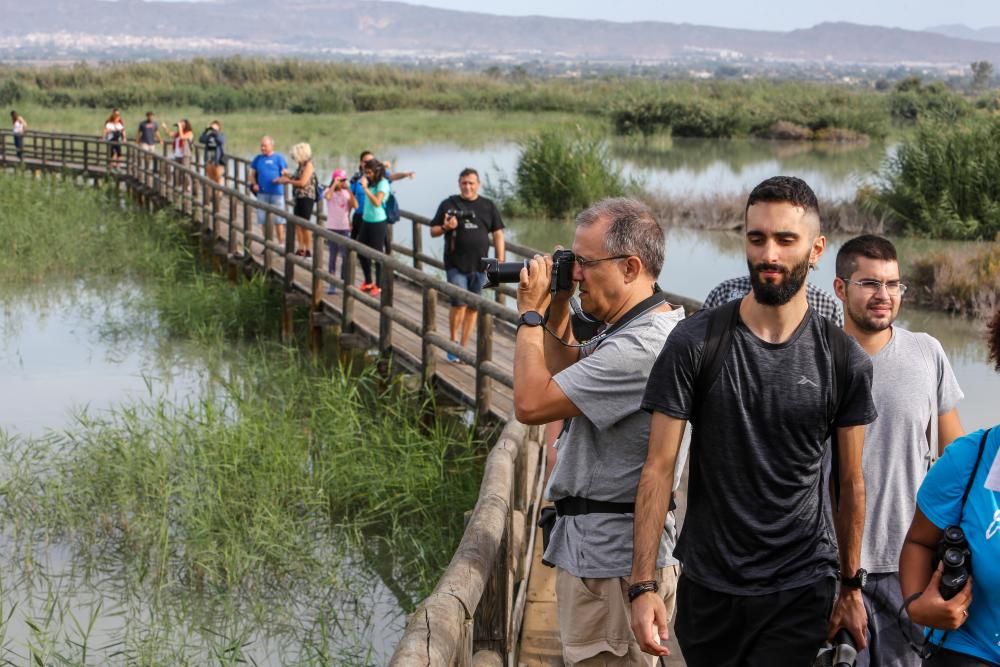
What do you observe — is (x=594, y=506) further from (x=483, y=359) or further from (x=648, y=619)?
(x=483, y=359)

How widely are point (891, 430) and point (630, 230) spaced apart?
33.7 inches

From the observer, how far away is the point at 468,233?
30.8ft

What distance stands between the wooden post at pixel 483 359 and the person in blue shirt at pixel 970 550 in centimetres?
509

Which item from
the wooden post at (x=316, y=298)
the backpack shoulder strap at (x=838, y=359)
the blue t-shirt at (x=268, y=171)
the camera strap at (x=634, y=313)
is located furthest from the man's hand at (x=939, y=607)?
the blue t-shirt at (x=268, y=171)

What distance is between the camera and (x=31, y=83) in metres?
71.6

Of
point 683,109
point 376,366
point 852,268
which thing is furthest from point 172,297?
point 683,109

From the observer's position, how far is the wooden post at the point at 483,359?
306 inches

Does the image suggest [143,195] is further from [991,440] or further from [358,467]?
[991,440]

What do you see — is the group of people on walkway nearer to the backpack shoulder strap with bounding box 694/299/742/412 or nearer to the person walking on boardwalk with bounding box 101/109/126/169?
the backpack shoulder strap with bounding box 694/299/742/412

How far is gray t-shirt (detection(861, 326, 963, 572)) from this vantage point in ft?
11.0

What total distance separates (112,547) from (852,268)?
521 centimetres

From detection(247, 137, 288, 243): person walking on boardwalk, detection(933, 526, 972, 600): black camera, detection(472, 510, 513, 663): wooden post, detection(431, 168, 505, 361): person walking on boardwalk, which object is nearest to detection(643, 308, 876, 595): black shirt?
detection(933, 526, 972, 600): black camera

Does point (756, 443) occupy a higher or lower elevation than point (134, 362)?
A: higher

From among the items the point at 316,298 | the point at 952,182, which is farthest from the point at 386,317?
the point at 952,182
